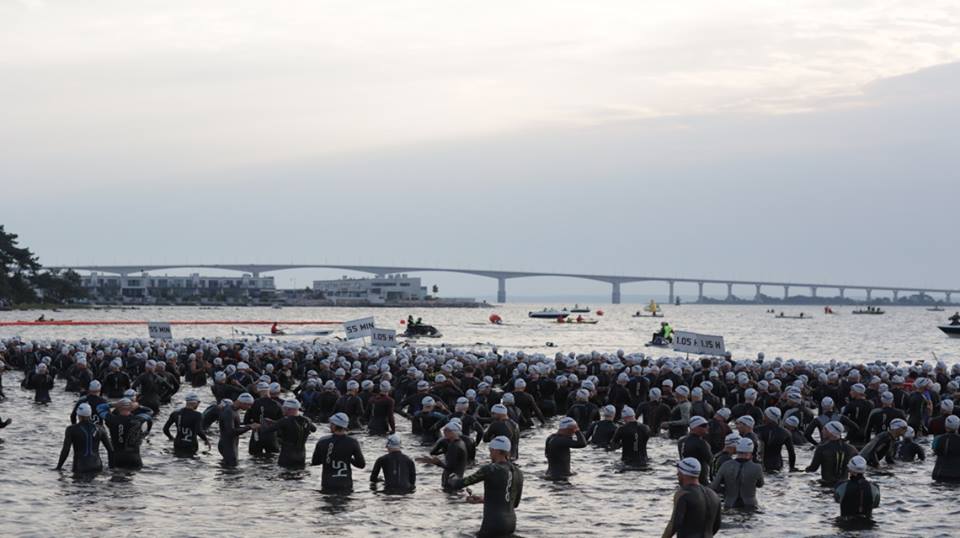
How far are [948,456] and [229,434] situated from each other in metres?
12.6

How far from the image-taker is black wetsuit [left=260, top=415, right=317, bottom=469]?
66.8 ft

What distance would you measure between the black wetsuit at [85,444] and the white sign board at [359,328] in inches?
911

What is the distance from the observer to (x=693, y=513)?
1247 cm

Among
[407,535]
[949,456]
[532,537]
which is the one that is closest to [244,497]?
[407,535]

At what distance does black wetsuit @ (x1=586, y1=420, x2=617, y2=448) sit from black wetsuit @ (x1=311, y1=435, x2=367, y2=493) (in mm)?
6840

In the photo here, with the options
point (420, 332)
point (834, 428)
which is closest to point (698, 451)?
point (834, 428)

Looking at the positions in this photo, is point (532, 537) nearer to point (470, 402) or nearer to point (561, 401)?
point (470, 402)

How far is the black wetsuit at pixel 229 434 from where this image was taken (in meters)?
21.1

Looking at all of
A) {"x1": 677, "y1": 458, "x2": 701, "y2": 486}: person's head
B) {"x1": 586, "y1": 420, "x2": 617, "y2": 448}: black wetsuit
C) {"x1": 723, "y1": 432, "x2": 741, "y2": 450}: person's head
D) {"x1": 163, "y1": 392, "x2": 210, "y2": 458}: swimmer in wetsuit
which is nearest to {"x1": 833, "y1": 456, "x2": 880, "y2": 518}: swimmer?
{"x1": 723, "y1": 432, "x2": 741, "y2": 450}: person's head

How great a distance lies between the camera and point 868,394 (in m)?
28.4

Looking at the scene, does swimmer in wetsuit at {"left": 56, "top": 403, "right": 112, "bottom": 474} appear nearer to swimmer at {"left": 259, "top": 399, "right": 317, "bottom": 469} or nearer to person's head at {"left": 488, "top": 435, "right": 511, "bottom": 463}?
swimmer at {"left": 259, "top": 399, "right": 317, "bottom": 469}

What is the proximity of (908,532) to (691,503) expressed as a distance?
659 centimetres

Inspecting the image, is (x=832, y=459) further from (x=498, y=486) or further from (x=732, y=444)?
(x=498, y=486)

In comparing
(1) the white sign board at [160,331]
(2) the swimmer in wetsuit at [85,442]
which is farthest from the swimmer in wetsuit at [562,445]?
(1) the white sign board at [160,331]
